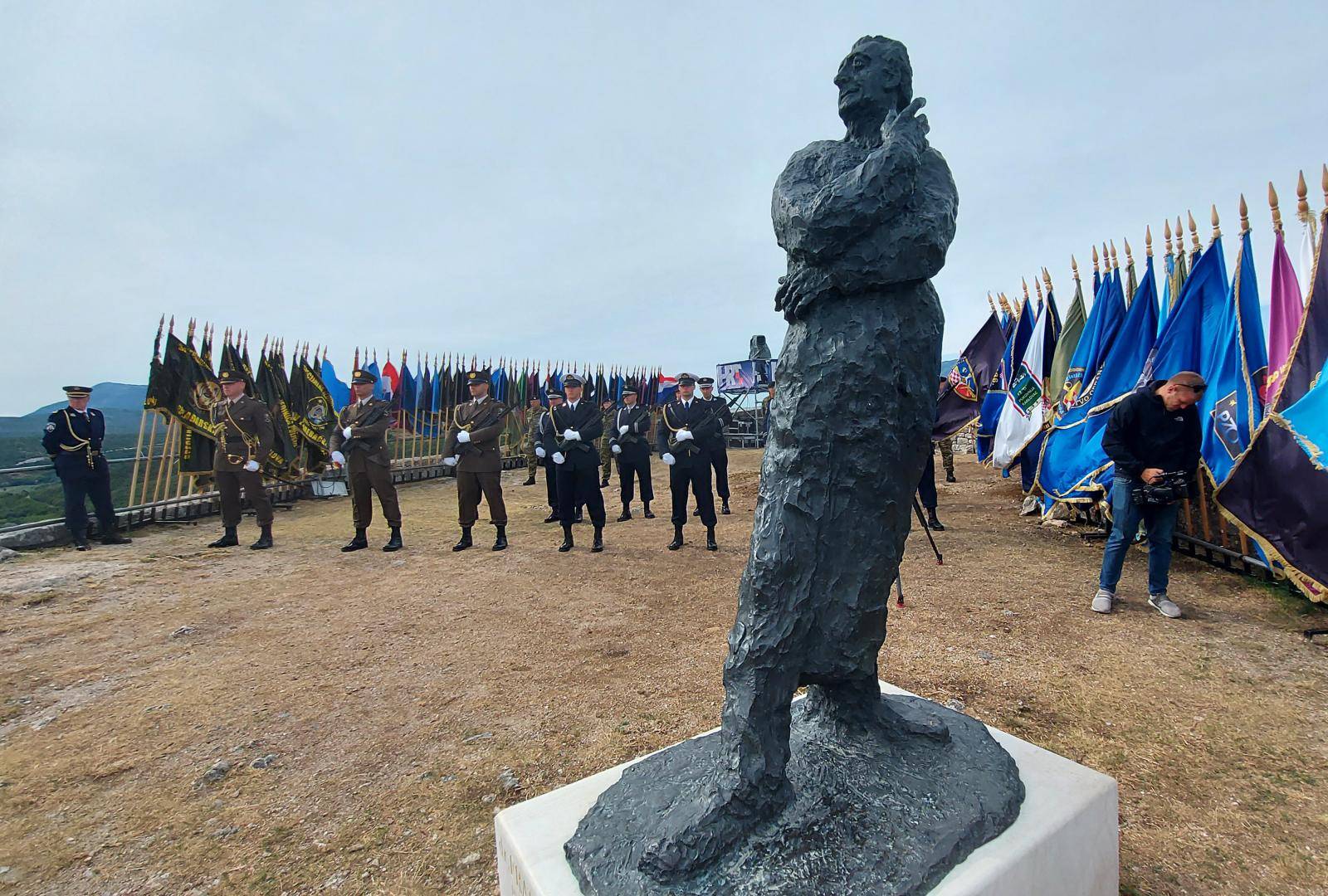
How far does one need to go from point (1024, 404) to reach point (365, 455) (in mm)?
7993

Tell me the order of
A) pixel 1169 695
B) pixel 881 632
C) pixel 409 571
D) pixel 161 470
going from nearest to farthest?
pixel 881 632 < pixel 1169 695 < pixel 409 571 < pixel 161 470

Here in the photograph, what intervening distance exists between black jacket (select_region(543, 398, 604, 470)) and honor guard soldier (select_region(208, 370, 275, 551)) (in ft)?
11.9

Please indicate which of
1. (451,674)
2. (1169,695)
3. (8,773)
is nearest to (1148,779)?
(1169,695)

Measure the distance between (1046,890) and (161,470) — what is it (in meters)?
11.7

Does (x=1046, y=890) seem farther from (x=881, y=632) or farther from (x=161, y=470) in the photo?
(x=161, y=470)

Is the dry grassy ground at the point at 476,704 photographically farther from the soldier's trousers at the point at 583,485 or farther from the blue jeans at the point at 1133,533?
the soldier's trousers at the point at 583,485

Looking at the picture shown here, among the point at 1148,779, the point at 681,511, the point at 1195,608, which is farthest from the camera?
the point at 681,511

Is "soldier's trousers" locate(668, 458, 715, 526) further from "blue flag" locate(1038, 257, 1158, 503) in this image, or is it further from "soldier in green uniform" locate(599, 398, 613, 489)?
"soldier in green uniform" locate(599, 398, 613, 489)

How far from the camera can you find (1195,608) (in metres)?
4.42

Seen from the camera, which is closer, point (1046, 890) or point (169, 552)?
point (1046, 890)

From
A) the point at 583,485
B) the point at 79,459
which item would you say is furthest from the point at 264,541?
the point at 583,485

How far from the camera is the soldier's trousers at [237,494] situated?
7758mm

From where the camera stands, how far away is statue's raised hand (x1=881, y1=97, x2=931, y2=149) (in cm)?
168

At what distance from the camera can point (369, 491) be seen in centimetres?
747
